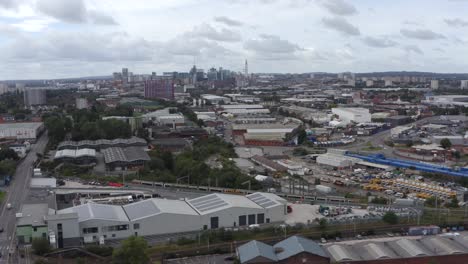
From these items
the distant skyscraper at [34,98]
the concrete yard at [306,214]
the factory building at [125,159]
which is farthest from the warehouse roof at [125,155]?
the distant skyscraper at [34,98]

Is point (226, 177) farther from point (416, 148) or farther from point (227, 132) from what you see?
point (227, 132)

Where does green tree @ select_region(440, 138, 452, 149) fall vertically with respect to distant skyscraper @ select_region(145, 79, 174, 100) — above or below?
below

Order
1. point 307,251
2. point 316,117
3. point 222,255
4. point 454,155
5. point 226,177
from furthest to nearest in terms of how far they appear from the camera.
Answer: point 316,117 → point 454,155 → point 226,177 → point 222,255 → point 307,251

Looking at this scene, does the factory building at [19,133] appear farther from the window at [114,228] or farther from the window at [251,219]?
the window at [251,219]

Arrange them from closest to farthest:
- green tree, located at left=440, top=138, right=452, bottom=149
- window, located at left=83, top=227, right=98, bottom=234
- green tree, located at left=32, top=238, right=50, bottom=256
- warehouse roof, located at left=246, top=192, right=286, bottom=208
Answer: green tree, located at left=32, top=238, right=50, bottom=256 → window, located at left=83, top=227, right=98, bottom=234 → warehouse roof, located at left=246, top=192, right=286, bottom=208 → green tree, located at left=440, top=138, right=452, bottom=149

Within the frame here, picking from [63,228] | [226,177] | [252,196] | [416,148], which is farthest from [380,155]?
[63,228]

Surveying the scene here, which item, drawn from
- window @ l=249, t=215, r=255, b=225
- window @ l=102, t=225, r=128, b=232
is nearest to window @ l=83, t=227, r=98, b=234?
window @ l=102, t=225, r=128, b=232

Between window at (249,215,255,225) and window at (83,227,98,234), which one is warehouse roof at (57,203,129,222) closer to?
window at (83,227,98,234)
